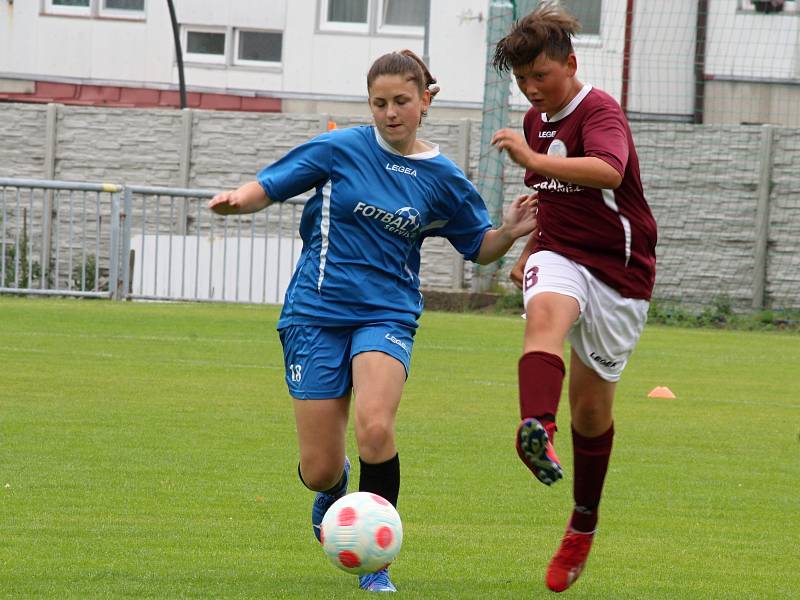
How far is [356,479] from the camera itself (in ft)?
25.0

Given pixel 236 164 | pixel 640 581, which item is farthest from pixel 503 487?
pixel 236 164

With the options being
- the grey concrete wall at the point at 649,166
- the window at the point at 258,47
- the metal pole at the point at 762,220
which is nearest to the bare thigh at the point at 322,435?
the grey concrete wall at the point at 649,166

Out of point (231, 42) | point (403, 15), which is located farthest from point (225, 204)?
point (231, 42)

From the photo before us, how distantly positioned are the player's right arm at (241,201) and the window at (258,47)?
23.4 meters

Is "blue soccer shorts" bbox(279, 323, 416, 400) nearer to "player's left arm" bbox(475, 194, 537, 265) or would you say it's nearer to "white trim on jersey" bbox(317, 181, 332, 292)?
"white trim on jersey" bbox(317, 181, 332, 292)

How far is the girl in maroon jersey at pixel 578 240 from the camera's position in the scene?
5.34 metres

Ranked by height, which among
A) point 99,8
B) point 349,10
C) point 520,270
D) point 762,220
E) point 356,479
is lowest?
point 356,479

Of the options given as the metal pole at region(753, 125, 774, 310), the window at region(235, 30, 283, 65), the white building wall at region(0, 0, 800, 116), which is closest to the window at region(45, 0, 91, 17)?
the white building wall at region(0, 0, 800, 116)

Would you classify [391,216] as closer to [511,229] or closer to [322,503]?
[511,229]

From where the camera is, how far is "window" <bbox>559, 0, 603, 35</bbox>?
2247 centimetres

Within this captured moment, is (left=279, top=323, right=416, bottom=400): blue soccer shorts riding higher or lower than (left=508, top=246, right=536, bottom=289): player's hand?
lower

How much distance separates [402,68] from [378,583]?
74.0 inches

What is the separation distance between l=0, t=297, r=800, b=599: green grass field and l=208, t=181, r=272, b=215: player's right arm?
1330mm

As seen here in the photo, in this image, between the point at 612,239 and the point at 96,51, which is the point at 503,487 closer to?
the point at 612,239
